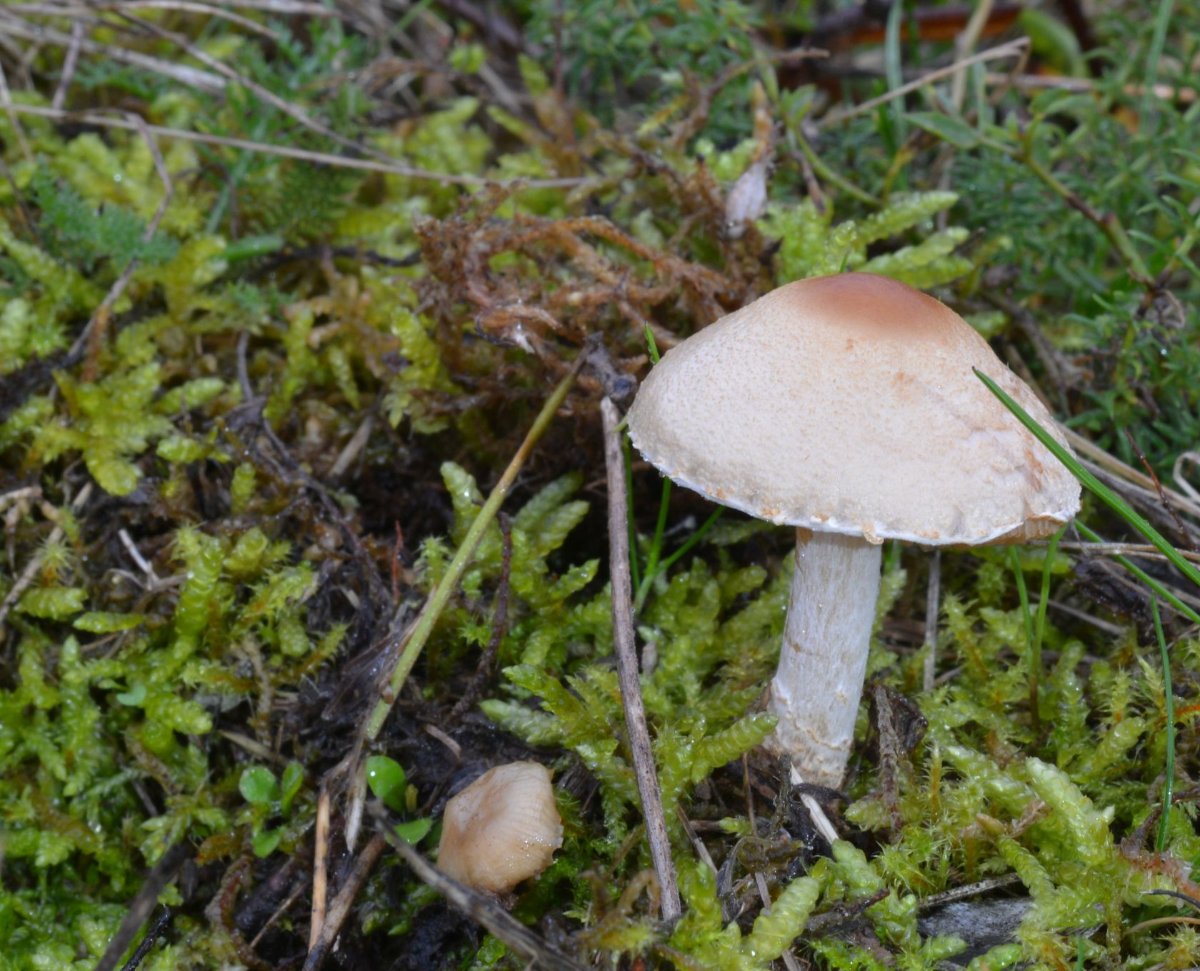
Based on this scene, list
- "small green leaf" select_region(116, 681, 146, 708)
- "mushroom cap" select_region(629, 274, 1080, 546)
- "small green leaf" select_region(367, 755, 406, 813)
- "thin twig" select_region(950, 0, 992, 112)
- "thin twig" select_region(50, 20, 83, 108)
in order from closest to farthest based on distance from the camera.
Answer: "mushroom cap" select_region(629, 274, 1080, 546)
"small green leaf" select_region(367, 755, 406, 813)
"small green leaf" select_region(116, 681, 146, 708)
"thin twig" select_region(50, 20, 83, 108)
"thin twig" select_region(950, 0, 992, 112)

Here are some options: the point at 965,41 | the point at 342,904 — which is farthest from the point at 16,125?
the point at 965,41

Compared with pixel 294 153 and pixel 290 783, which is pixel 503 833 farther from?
pixel 294 153

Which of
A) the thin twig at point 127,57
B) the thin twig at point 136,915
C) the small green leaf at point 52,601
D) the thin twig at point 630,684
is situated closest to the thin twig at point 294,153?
the thin twig at point 127,57

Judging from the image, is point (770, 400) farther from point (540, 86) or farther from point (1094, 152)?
point (540, 86)

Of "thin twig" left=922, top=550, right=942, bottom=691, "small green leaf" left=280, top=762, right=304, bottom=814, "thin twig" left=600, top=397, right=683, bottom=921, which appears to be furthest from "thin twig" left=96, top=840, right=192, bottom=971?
"thin twig" left=922, top=550, right=942, bottom=691

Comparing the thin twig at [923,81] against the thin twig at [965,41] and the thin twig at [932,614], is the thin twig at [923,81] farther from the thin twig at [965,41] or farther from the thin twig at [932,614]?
the thin twig at [932,614]

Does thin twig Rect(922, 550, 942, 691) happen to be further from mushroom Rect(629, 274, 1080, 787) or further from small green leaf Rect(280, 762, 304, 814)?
small green leaf Rect(280, 762, 304, 814)
